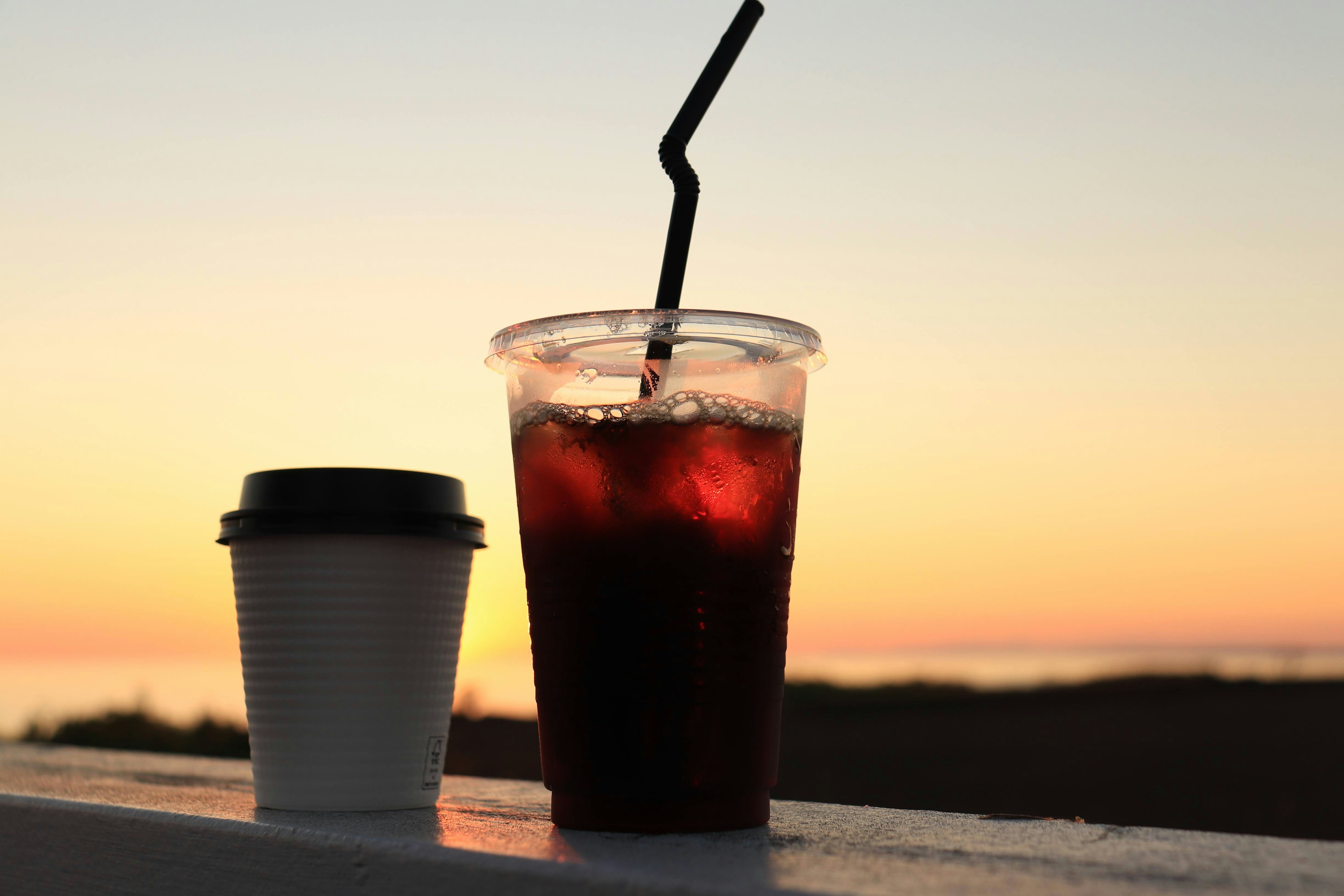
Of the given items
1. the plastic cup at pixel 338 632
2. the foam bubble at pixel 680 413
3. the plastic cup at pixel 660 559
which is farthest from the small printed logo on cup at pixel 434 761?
the foam bubble at pixel 680 413

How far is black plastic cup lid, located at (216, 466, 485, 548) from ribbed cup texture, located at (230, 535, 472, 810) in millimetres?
18

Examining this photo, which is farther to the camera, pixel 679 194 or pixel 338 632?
pixel 338 632

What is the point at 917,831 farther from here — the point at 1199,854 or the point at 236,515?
the point at 236,515

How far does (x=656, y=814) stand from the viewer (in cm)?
105

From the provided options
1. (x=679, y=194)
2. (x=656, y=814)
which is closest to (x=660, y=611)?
(x=656, y=814)

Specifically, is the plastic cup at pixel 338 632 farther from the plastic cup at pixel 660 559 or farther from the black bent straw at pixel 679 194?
the black bent straw at pixel 679 194

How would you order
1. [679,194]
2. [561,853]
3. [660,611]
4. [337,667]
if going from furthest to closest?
[337,667] < [679,194] < [660,611] < [561,853]

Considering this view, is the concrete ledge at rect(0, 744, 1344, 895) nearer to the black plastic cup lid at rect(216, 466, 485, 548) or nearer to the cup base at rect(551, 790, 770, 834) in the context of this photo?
the cup base at rect(551, 790, 770, 834)

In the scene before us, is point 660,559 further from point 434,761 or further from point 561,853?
point 434,761

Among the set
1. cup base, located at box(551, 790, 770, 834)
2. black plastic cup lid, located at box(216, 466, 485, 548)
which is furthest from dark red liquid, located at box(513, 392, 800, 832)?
black plastic cup lid, located at box(216, 466, 485, 548)

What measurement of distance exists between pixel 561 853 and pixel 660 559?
0.95ft

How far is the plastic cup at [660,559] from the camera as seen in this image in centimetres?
105

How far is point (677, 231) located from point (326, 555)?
0.58 metres

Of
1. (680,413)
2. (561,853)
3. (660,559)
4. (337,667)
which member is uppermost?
(680,413)
